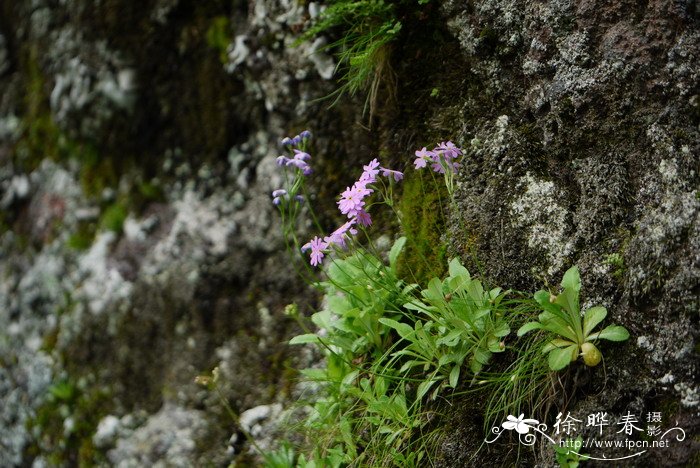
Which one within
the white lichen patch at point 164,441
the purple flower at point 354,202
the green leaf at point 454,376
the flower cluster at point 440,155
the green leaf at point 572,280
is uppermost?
the flower cluster at point 440,155

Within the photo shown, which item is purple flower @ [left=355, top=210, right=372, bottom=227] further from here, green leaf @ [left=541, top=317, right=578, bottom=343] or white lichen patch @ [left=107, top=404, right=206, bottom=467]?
white lichen patch @ [left=107, top=404, right=206, bottom=467]

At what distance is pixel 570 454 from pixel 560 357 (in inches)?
10.5

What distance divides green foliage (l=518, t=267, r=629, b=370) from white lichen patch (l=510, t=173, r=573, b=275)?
0.69 ft

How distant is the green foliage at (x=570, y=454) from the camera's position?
6.43ft

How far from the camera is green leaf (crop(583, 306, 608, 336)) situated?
2.06 m

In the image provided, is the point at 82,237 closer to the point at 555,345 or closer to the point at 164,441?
the point at 164,441

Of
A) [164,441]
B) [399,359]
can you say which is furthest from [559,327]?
[164,441]

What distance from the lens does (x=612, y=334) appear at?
203 centimetres

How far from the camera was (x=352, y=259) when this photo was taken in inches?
104

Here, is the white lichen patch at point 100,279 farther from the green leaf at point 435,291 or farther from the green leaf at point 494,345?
the green leaf at point 494,345

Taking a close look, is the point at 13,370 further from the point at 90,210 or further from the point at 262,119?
the point at 262,119

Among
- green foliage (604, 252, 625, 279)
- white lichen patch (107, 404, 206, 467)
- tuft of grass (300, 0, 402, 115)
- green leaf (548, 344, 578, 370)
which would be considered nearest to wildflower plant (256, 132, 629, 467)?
green leaf (548, 344, 578, 370)

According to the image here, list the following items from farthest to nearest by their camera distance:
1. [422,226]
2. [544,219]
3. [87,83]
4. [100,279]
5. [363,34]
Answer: [87,83], [100,279], [363,34], [422,226], [544,219]

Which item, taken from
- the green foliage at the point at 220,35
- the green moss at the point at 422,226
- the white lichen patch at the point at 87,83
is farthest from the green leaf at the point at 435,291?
the white lichen patch at the point at 87,83
